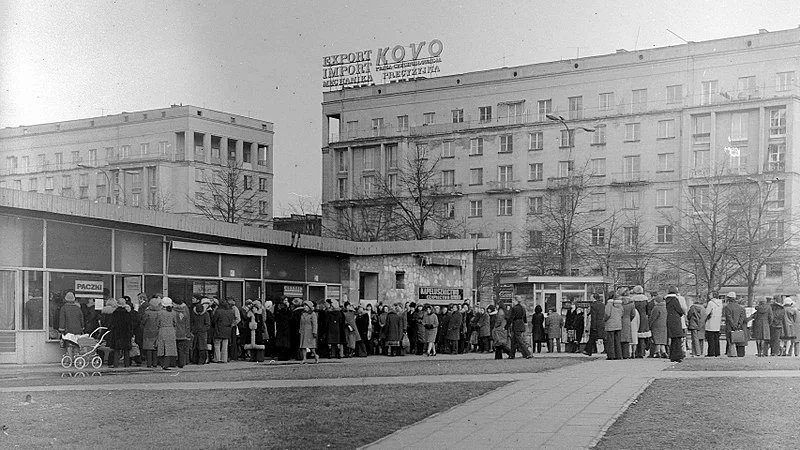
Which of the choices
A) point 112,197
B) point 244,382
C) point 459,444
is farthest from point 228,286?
point 112,197

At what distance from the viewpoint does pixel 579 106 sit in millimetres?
63094

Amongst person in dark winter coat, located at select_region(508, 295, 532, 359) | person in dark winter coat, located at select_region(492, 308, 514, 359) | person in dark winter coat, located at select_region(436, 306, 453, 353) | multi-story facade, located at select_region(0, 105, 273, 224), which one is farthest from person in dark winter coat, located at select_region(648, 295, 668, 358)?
multi-story facade, located at select_region(0, 105, 273, 224)

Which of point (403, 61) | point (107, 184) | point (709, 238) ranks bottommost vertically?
point (709, 238)

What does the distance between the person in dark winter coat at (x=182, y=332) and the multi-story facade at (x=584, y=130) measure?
3411 centimetres

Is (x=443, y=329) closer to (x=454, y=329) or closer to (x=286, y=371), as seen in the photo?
(x=454, y=329)

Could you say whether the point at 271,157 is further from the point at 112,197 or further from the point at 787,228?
the point at 787,228

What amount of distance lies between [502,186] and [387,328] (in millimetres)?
35811

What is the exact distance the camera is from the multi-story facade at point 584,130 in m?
56.9

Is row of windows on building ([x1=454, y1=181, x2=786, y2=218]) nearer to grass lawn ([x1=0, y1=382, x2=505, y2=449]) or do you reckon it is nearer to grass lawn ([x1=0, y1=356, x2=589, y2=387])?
grass lawn ([x1=0, y1=356, x2=589, y2=387])

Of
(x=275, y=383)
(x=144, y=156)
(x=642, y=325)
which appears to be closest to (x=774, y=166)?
(x=642, y=325)

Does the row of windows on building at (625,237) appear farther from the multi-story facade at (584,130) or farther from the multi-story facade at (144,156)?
the multi-story facade at (144,156)

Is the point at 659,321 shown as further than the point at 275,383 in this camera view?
Yes

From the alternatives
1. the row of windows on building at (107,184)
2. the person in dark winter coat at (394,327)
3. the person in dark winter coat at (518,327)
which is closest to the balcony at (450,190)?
the row of windows on building at (107,184)

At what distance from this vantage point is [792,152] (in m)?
51.9
